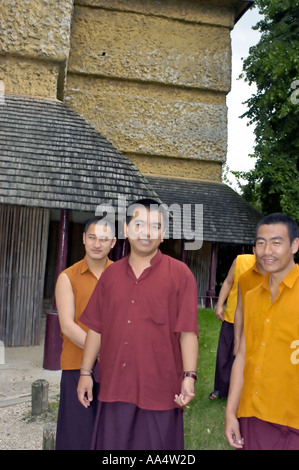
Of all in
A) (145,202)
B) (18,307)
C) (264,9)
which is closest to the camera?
(145,202)

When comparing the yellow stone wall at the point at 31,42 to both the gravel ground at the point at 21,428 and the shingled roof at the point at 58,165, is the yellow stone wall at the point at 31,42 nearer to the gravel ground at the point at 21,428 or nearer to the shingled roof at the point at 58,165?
the shingled roof at the point at 58,165

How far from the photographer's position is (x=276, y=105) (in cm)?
1463

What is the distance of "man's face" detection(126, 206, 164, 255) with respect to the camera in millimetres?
2812

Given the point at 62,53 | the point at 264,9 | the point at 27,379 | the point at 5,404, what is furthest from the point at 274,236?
the point at 264,9

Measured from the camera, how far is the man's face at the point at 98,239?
335 cm

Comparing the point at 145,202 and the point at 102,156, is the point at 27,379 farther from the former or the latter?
the point at 145,202

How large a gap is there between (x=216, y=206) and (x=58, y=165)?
743 centimetres

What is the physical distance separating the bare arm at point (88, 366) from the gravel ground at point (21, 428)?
160 cm

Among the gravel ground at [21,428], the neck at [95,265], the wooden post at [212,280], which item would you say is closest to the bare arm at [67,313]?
the neck at [95,265]

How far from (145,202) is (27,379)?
4697 millimetres

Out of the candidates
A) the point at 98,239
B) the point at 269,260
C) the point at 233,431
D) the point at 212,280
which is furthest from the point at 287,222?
the point at 212,280

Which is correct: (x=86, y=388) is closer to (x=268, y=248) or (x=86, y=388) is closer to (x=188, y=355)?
(x=188, y=355)

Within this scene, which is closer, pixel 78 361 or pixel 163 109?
pixel 78 361

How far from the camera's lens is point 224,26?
1603cm
